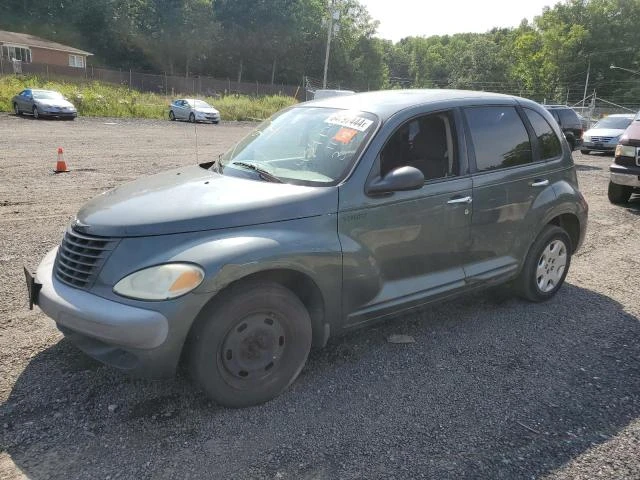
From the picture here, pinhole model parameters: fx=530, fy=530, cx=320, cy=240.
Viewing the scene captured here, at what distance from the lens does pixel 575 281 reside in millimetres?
5652

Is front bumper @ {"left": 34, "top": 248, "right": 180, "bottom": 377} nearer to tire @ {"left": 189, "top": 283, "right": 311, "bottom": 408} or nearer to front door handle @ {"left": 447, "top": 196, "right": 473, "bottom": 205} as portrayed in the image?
tire @ {"left": 189, "top": 283, "right": 311, "bottom": 408}

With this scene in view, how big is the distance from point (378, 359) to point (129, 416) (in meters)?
1.72

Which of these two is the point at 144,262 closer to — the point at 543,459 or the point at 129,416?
the point at 129,416

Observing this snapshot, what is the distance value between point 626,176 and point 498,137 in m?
5.92

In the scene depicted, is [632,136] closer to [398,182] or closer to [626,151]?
[626,151]

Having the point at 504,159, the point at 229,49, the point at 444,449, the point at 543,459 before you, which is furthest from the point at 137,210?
the point at 229,49

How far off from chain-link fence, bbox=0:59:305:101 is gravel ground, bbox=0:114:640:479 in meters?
41.9

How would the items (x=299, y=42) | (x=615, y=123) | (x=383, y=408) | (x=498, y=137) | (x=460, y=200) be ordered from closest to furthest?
1. (x=383, y=408)
2. (x=460, y=200)
3. (x=498, y=137)
4. (x=615, y=123)
5. (x=299, y=42)

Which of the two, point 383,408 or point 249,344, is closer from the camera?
point 249,344

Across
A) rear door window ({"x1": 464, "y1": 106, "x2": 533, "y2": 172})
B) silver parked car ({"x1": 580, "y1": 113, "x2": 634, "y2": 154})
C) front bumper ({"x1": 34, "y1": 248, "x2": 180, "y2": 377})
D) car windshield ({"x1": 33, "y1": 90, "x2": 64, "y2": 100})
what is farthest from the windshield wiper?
car windshield ({"x1": 33, "y1": 90, "x2": 64, "y2": 100})

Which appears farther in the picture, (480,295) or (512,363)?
(480,295)

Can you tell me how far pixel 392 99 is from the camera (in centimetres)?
404

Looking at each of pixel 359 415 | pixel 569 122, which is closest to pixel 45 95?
pixel 569 122

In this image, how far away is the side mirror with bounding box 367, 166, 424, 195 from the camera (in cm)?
345
